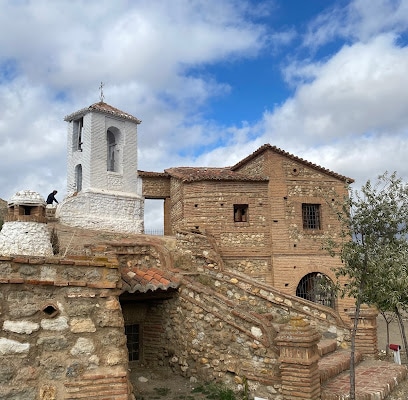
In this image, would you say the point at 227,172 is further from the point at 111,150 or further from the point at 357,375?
the point at 357,375

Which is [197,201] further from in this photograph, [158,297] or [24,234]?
[24,234]

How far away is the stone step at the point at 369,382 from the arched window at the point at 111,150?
52.4 ft

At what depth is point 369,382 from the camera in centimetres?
863

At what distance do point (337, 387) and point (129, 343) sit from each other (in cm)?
446

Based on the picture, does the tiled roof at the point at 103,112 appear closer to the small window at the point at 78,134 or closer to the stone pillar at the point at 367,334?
the small window at the point at 78,134

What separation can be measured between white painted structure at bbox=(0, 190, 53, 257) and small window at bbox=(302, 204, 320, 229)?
1351 cm

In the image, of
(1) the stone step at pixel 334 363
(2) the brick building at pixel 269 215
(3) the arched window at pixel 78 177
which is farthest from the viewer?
(3) the arched window at pixel 78 177

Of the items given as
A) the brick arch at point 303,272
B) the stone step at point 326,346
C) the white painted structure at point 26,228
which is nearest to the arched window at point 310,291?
the brick arch at point 303,272

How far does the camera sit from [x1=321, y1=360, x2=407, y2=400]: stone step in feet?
25.2

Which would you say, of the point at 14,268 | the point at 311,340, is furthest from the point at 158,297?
the point at 14,268

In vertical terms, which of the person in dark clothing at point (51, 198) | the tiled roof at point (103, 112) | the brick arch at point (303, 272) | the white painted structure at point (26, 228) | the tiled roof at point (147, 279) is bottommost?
the brick arch at point (303, 272)

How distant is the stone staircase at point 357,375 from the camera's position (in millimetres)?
7801

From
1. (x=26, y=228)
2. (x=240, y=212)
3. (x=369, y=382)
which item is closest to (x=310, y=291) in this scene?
(x=240, y=212)

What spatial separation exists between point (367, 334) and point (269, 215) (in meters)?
7.74
